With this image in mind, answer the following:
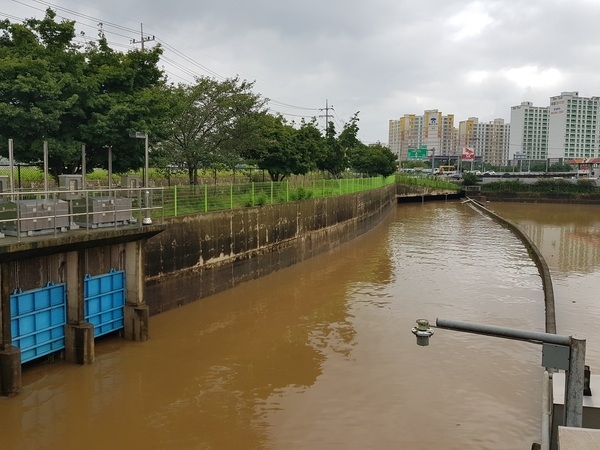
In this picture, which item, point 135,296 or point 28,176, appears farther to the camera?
point 28,176

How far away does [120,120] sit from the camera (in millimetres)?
15930

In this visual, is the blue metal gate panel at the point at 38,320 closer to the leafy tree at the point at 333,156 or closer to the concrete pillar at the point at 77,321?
Result: the concrete pillar at the point at 77,321

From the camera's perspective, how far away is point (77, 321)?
39.2ft

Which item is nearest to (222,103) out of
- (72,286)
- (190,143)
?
(190,143)

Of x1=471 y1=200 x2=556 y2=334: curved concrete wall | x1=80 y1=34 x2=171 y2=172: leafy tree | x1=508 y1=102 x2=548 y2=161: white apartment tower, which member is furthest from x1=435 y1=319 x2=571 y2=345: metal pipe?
x1=508 y1=102 x2=548 y2=161: white apartment tower

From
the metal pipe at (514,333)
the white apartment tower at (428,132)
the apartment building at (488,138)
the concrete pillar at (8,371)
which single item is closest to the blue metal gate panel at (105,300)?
the concrete pillar at (8,371)

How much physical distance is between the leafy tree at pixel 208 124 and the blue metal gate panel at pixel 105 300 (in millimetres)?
10963

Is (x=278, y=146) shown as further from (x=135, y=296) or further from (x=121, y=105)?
(x=135, y=296)

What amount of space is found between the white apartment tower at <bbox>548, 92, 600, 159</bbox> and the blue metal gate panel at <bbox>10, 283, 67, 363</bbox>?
163 m

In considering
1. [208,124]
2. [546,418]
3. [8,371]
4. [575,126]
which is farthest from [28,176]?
[575,126]

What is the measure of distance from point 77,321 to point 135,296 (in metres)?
1.93

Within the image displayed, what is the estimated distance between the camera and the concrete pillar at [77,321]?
1177 centimetres

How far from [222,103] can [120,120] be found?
9275 millimetres

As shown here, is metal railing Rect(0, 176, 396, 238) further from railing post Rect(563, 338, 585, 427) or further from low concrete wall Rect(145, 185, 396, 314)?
railing post Rect(563, 338, 585, 427)
